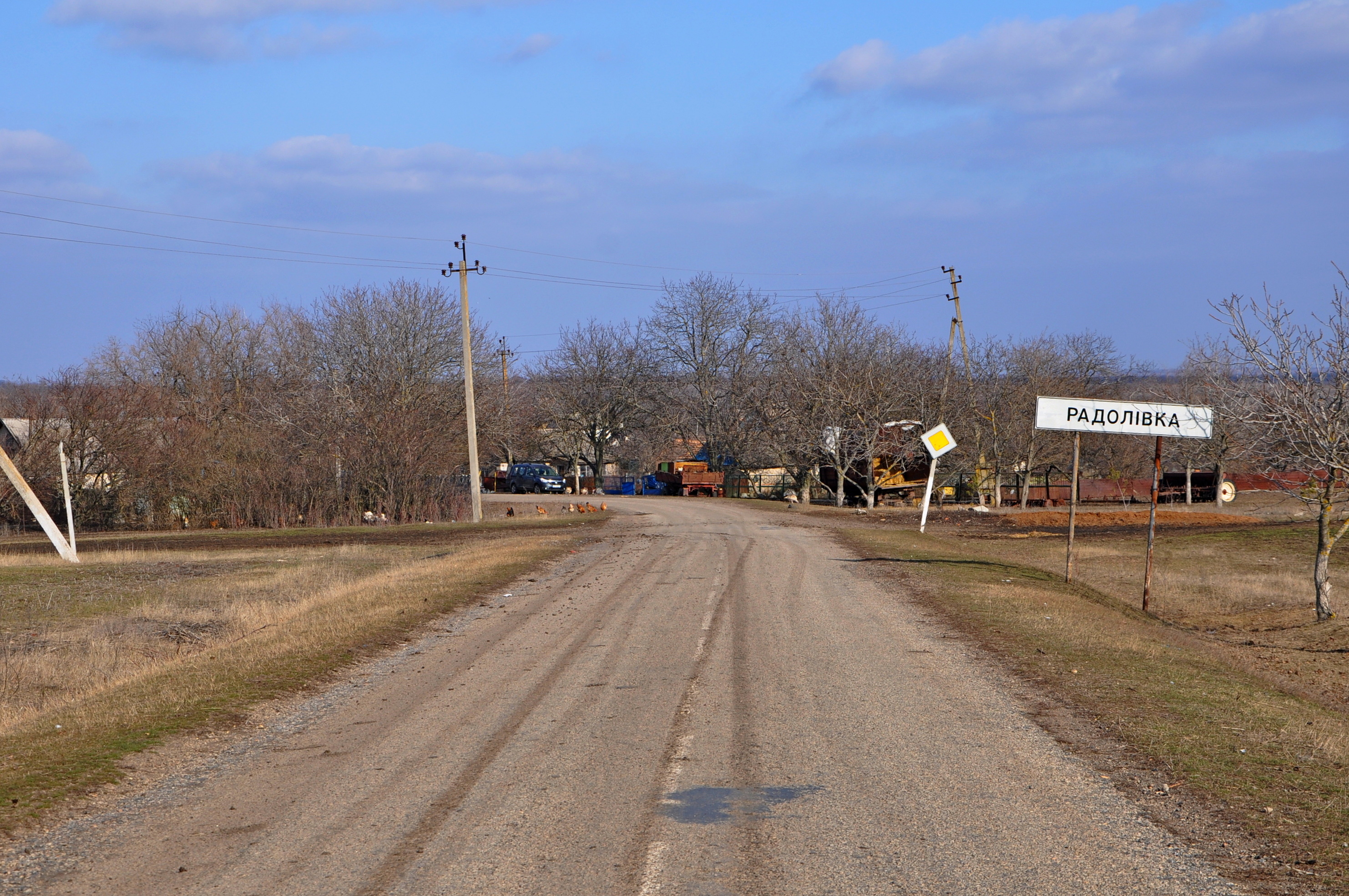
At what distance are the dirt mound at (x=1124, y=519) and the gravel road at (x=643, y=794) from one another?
24061mm

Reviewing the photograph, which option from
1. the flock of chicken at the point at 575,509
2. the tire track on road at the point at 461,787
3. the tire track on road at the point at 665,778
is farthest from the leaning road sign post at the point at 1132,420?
the flock of chicken at the point at 575,509

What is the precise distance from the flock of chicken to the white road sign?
25.7 metres

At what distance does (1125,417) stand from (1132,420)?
0.38ft

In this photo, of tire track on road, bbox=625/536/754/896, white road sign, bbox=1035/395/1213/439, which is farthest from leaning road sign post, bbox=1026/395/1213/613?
tire track on road, bbox=625/536/754/896

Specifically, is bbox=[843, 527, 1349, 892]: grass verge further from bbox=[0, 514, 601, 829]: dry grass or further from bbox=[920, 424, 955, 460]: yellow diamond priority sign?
bbox=[920, 424, 955, 460]: yellow diamond priority sign

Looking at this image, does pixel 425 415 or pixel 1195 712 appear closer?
pixel 1195 712

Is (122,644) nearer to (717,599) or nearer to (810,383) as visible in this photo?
(717,599)

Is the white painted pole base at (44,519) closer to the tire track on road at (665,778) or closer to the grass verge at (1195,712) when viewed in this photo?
the tire track on road at (665,778)

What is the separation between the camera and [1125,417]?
651 inches

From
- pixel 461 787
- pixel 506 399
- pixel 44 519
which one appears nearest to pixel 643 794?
pixel 461 787

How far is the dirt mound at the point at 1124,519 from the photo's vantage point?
3270 centimetres

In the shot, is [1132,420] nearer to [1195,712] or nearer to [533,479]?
[1195,712]

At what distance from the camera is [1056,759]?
6918mm

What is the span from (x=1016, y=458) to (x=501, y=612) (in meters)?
37.5
